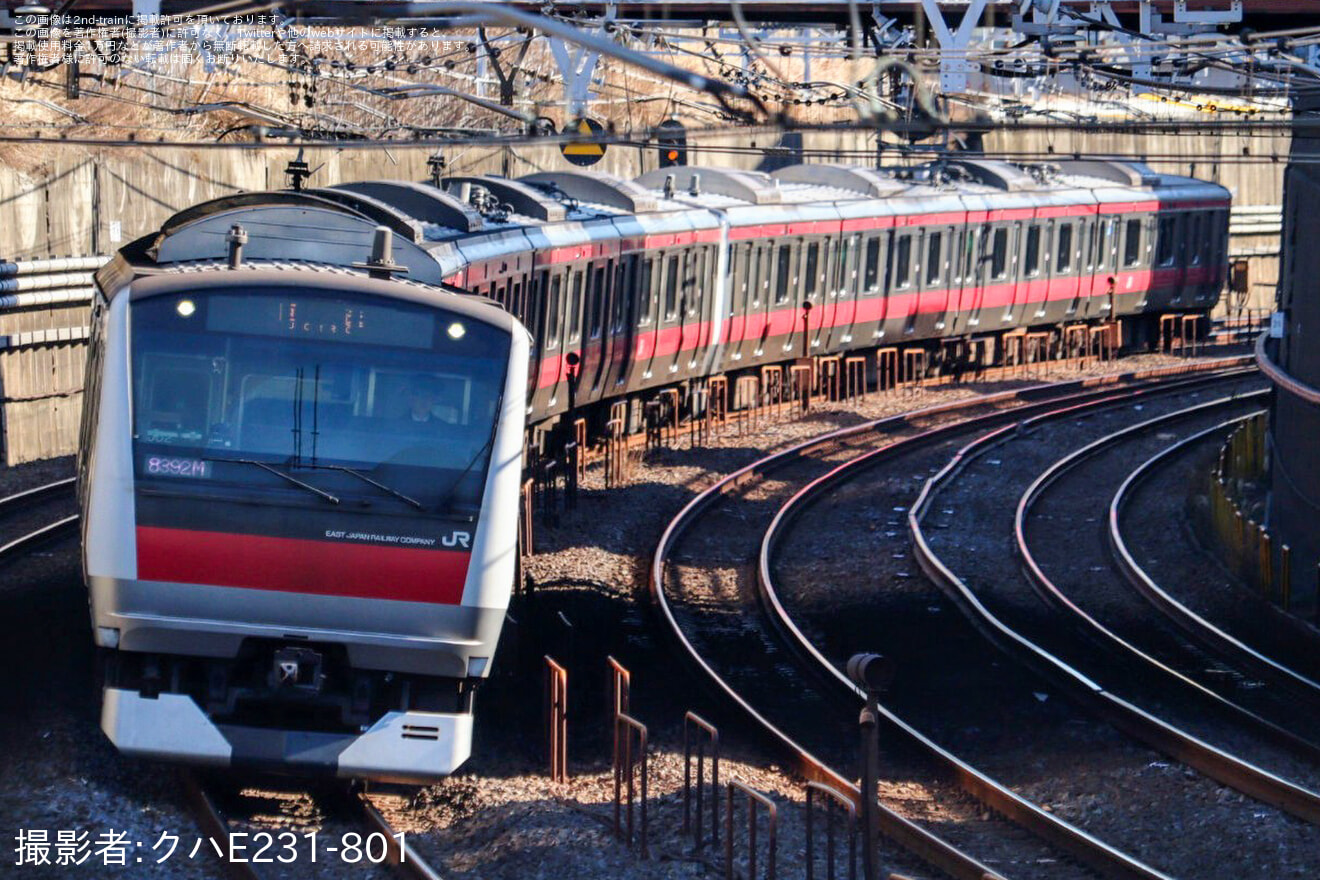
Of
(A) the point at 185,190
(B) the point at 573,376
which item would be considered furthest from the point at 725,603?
(A) the point at 185,190

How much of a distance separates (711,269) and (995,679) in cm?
1122

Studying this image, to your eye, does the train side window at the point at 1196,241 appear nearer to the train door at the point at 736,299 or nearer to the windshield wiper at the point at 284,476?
the train door at the point at 736,299

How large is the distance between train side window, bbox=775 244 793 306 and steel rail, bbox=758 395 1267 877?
4445 mm

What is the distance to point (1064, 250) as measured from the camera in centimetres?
3166

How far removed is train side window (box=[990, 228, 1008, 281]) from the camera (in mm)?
30047

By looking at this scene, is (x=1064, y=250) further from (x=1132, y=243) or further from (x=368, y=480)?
(x=368, y=480)

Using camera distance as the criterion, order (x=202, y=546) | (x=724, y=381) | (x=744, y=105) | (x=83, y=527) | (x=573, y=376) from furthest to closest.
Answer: (x=744, y=105) < (x=724, y=381) < (x=573, y=376) < (x=83, y=527) < (x=202, y=546)

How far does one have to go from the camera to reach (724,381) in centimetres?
2534

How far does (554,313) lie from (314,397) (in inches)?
377

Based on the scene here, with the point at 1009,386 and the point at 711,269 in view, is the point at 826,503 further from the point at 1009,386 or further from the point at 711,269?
the point at 1009,386

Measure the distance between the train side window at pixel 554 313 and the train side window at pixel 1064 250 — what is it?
14646mm

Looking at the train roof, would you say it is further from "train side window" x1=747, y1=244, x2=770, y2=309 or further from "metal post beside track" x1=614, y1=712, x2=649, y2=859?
"metal post beside track" x1=614, y1=712, x2=649, y2=859

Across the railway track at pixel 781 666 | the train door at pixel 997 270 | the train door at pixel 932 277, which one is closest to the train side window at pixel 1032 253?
the train door at pixel 997 270

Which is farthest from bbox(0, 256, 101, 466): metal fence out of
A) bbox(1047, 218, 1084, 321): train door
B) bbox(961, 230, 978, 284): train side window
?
bbox(1047, 218, 1084, 321): train door
